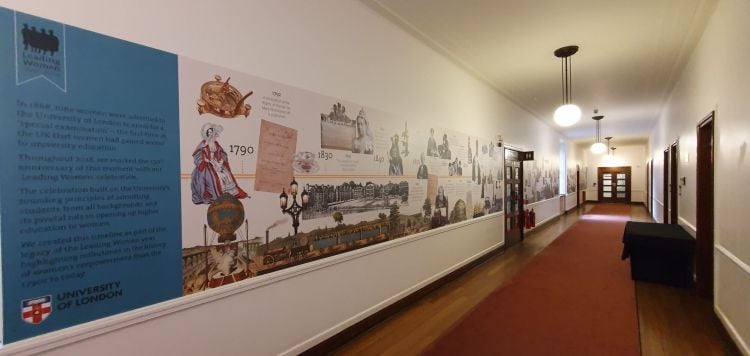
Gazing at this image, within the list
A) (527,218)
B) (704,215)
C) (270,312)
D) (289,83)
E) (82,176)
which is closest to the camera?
(82,176)

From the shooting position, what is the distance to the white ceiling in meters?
3.55

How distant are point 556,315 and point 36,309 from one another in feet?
14.3

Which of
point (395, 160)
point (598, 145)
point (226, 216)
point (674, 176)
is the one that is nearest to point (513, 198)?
point (674, 176)

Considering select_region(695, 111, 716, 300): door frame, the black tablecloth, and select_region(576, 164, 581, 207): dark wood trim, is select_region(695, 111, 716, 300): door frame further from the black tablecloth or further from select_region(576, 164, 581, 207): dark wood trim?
select_region(576, 164, 581, 207): dark wood trim

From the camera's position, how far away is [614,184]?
1895 cm

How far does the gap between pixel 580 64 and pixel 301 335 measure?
18.2ft

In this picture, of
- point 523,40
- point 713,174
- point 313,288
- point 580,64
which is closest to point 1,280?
point 313,288

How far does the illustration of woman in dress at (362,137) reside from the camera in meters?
3.31

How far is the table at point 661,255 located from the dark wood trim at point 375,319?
2.48m

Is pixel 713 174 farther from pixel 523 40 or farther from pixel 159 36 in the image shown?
pixel 159 36

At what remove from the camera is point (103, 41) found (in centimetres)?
173

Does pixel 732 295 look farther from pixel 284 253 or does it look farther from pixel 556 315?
pixel 284 253

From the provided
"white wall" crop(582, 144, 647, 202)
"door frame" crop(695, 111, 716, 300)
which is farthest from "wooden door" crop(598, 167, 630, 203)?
"door frame" crop(695, 111, 716, 300)

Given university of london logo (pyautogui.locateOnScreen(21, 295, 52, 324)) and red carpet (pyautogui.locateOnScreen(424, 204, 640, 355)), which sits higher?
university of london logo (pyautogui.locateOnScreen(21, 295, 52, 324))
